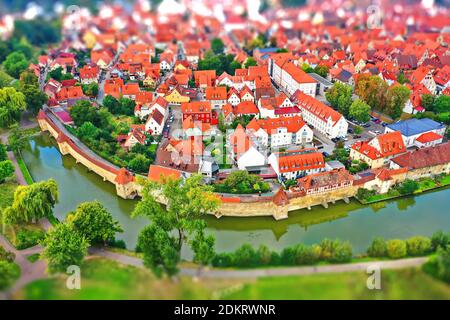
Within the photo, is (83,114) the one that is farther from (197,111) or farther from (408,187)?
(408,187)

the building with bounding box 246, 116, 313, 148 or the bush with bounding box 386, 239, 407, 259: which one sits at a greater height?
the building with bounding box 246, 116, 313, 148

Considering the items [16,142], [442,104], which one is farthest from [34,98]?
[442,104]

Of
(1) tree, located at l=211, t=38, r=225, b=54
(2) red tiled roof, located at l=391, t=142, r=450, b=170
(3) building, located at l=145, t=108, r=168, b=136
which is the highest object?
(1) tree, located at l=211, t=38, r=225, b=54

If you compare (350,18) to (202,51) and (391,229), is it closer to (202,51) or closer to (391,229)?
(202,51)

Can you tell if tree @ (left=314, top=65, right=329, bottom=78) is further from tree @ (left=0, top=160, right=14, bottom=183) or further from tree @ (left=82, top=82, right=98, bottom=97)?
tree @ (left=0, top=160, right=14, bottom=183)

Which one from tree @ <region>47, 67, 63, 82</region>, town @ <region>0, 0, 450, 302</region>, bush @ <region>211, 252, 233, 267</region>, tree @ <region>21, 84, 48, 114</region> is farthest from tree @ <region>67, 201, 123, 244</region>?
tree @ <region>47, 67, 63, 82</region>
